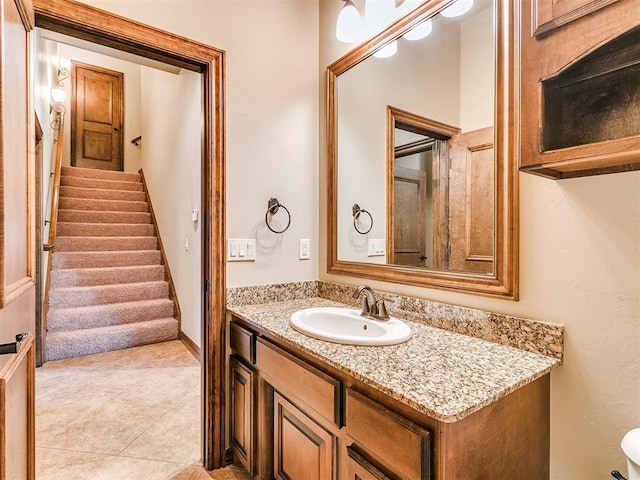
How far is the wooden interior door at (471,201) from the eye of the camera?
127 centimetres

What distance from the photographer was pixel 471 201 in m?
1.35

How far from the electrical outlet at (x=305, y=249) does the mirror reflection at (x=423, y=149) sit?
0.20m

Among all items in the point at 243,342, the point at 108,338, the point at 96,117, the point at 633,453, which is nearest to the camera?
the point at 633,453

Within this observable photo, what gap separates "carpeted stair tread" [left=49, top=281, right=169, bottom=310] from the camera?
3.59 m

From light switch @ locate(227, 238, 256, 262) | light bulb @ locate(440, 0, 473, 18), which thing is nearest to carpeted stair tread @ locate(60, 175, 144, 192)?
light switch @ locate(227, 238, 256, 262)

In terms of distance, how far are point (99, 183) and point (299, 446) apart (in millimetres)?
5326

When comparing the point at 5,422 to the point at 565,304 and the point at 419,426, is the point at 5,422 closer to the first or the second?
the point at 419,426

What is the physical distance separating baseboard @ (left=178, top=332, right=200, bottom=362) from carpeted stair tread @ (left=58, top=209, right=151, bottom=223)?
206cm

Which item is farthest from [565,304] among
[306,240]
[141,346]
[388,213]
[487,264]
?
[141,346]

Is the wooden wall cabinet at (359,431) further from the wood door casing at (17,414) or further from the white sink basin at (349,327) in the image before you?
the wood door casing at (17,414)

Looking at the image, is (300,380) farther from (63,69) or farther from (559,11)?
(63,69)

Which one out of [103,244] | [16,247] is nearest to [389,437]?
[16,247]

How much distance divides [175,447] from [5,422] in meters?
1.40

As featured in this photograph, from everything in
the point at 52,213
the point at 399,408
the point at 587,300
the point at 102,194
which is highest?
the point at 102,194
